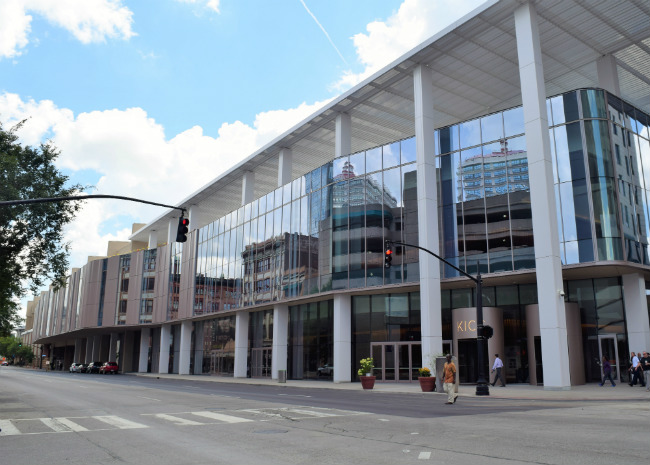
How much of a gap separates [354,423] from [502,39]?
26.9m

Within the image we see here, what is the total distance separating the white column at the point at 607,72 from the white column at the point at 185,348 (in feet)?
154

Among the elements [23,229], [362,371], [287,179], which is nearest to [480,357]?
[362,371]

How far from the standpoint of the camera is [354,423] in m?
14.1

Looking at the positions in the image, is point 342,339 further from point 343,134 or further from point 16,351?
point 16,351

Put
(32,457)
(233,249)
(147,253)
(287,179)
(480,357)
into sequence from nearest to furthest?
1. (32,457)
2. (480,357)
3. (287,179)
4. (233,249)
5. (147,253)

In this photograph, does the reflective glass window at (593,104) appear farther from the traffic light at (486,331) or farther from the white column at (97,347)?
the white column at (97,347)

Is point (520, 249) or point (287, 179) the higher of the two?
point (287, 179)

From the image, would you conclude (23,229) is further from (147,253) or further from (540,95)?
(147,253)

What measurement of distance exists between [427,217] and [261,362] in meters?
23.4

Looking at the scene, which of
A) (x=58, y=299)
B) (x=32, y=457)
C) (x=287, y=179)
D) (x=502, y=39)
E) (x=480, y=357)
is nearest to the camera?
(x=32, y=457)

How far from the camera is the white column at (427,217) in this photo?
32031 millimetres

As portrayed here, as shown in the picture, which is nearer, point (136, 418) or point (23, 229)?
point (136, 418)

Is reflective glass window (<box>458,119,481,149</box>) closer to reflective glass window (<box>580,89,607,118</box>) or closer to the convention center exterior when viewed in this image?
the convention center exterior

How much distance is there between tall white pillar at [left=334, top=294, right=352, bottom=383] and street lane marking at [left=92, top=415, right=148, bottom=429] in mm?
22631
